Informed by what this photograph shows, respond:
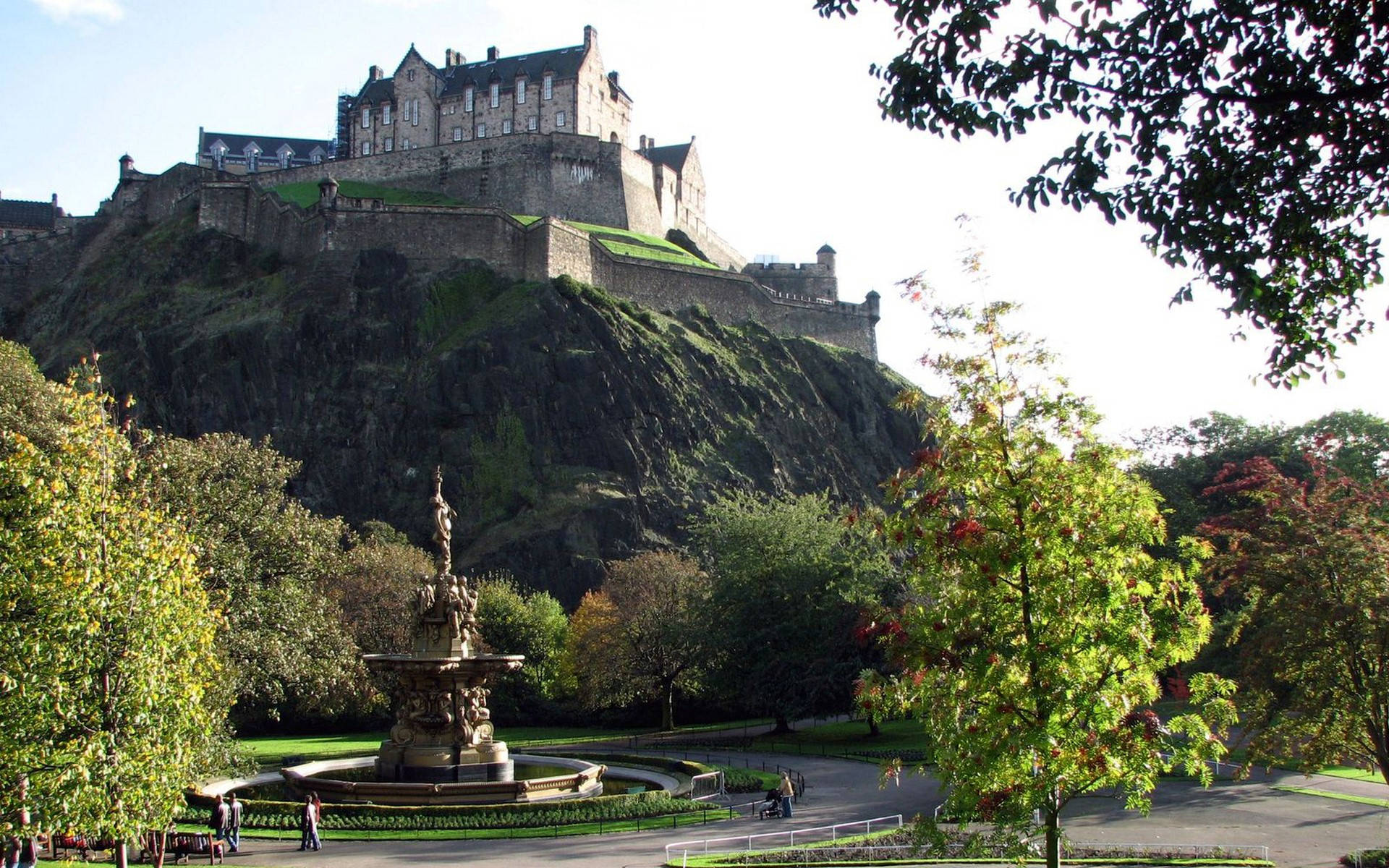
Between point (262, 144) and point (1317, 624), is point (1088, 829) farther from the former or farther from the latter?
point (262, 144)

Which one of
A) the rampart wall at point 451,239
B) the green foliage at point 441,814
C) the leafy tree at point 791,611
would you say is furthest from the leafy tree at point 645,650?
the rampart wall at point 451,239

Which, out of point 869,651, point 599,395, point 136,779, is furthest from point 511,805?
point 599,395

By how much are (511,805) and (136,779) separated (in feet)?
33.3

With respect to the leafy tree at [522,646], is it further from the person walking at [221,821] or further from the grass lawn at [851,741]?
the person walking at [221,821]

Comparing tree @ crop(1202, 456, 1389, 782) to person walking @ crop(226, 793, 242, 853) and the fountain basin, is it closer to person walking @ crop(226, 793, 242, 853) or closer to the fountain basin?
the fountain basin

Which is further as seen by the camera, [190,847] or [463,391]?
[463,391]

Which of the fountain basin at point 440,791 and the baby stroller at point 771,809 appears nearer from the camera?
the fountain basin at point 440,791

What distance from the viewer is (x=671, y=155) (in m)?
98.5

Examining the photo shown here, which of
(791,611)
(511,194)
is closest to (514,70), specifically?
(511,194)

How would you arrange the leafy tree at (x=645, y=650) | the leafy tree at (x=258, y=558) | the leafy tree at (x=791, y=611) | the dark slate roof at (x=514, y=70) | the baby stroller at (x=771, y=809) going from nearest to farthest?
the baby stroller at (x=771, y=809) → the leafy tree at (x=258, y=558) → the leafy tree at (x=791, y=611) → the leafy tree at (x=645, y=650) → the dark slate roof at (x=514, y=70)

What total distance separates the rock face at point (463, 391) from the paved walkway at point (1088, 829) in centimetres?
3651

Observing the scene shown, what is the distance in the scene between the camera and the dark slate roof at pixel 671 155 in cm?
9706

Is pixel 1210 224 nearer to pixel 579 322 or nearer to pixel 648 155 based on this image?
pixel 579 322

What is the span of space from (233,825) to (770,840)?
8474 millimetres
